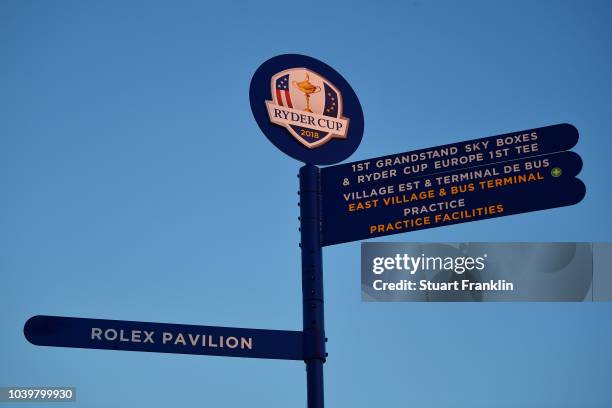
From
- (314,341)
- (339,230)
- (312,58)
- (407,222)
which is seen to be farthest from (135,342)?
(312,58)

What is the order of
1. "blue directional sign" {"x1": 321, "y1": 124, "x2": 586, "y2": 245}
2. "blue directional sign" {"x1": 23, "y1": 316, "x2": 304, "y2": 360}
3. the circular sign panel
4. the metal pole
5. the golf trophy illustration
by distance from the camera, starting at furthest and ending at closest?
the golf trophy illustration, the circular sign panel, "blue directional sign" {"x1": 321, "y1": 124, "x2": 586, "y2": 245}, the metal pole, "blue directional sign" {"x1": 23, "y1": 316, "x2": 304, "y2": 360}

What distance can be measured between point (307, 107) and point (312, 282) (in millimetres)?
1254

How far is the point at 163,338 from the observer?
5.60m

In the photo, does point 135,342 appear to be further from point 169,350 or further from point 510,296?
point 510,296

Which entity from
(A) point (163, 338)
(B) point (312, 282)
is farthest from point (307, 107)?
(A) point (163, 338)

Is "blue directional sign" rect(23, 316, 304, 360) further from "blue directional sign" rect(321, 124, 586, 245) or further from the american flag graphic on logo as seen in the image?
the american flag graphic on logo

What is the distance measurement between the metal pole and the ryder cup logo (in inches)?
10.2

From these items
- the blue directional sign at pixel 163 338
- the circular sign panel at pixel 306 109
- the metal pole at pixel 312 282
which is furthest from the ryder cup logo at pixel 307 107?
the blue directional sign at pixel 163 338

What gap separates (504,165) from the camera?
5.89m

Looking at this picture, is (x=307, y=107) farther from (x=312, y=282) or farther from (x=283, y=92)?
(x=312, y=282)

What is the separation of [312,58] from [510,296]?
731 centimetres

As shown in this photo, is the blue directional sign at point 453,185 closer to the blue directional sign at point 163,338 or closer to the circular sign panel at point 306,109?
→ the circular sign panel at point 306,109

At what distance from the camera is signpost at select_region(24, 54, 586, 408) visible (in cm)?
560

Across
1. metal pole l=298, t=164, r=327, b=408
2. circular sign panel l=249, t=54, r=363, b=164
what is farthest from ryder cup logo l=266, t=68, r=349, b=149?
metal pole l=298, t=164, r=327, b=408
